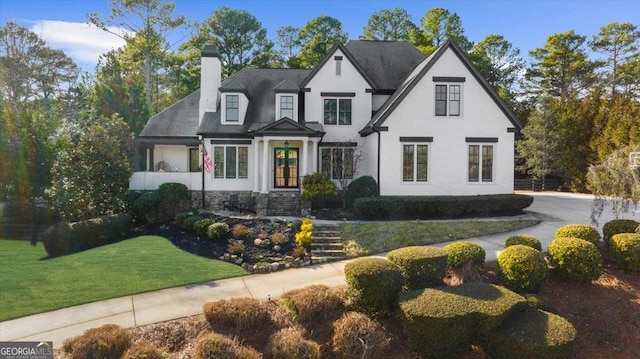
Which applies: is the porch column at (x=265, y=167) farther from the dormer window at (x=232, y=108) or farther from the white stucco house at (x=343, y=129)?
the dormer window at (x=232, y=108)

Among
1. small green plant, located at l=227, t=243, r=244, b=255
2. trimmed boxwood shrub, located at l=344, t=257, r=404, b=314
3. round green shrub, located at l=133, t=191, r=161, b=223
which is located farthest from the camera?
round green shrub, located at l=133, t=191, r=161, b=223

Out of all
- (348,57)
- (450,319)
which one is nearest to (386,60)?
(348,57)

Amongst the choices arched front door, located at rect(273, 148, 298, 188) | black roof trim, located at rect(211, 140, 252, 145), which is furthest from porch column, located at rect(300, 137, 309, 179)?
black roof trim, located at rect(211, 140, 252, 145)

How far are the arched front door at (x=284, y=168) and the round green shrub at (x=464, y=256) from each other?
41.2ft

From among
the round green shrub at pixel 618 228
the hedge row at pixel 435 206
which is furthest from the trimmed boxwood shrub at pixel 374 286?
the hedge row at pixel 435 206

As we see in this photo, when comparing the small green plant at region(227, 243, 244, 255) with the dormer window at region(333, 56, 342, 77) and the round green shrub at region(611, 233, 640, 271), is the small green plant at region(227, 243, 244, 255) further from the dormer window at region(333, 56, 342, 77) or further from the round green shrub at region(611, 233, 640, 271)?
the dormer window at region(333, 56, 342, 77)

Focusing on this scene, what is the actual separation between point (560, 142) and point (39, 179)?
3828cm

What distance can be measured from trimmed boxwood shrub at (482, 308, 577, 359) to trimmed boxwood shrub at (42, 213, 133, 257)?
44.4ft

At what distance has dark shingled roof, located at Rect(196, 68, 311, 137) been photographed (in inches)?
798

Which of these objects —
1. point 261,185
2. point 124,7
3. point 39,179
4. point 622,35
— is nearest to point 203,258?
point 261,185

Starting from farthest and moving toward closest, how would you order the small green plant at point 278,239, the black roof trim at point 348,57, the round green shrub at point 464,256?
1. the black roof trim at point 348,57
2. the small green plant at point 278,239
3. the round green shrub at point 464,256

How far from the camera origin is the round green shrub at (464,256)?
9.12m

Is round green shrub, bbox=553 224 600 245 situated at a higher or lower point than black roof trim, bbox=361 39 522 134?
lower

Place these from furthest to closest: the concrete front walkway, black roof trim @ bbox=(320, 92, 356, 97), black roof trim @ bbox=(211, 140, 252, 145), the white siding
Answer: black roof trim @ bbox=(320, 92, 356, 97) < black roof trim @ bbox=(211, 140, 252, 145) < the white siding < the concrete front walkway
